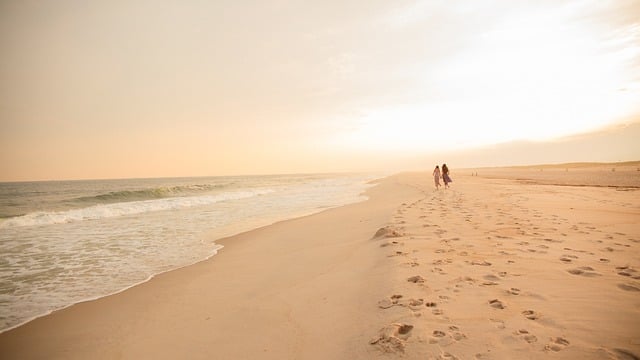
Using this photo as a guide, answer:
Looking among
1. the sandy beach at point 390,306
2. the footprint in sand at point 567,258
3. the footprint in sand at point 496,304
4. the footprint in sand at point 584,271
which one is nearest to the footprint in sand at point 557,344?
the sandy beach at point 390,306

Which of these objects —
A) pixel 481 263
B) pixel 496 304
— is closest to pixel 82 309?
pixel 496 304

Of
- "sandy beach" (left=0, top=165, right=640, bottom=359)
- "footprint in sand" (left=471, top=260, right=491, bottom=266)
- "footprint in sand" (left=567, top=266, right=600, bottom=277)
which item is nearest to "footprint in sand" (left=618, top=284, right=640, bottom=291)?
"sandy beach" (left=0, top=165, right=640, bottom=359)

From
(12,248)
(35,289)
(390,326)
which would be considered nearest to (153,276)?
(35,289)

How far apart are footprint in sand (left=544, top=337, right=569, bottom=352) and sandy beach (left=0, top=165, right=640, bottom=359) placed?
0.05 feet

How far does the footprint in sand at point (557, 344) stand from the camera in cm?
276

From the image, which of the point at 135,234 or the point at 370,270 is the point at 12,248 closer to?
the point at 135,234

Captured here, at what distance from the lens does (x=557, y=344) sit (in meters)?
2.81

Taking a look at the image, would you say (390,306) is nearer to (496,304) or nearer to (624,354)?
(496,304)

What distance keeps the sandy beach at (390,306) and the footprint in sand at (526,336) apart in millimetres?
21

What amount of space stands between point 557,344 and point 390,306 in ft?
5.82

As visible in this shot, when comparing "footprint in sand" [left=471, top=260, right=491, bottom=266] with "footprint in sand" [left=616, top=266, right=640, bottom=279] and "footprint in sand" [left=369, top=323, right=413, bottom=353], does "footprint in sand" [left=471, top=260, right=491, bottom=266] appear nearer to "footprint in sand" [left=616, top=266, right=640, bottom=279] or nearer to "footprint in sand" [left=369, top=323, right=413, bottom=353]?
"footprint in sand" [left=616, top=266, right=640, bottom=279]

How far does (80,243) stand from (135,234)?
1694mm

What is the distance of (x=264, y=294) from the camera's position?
505cm

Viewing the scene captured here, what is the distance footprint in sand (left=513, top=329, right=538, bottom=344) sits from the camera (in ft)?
9.52
